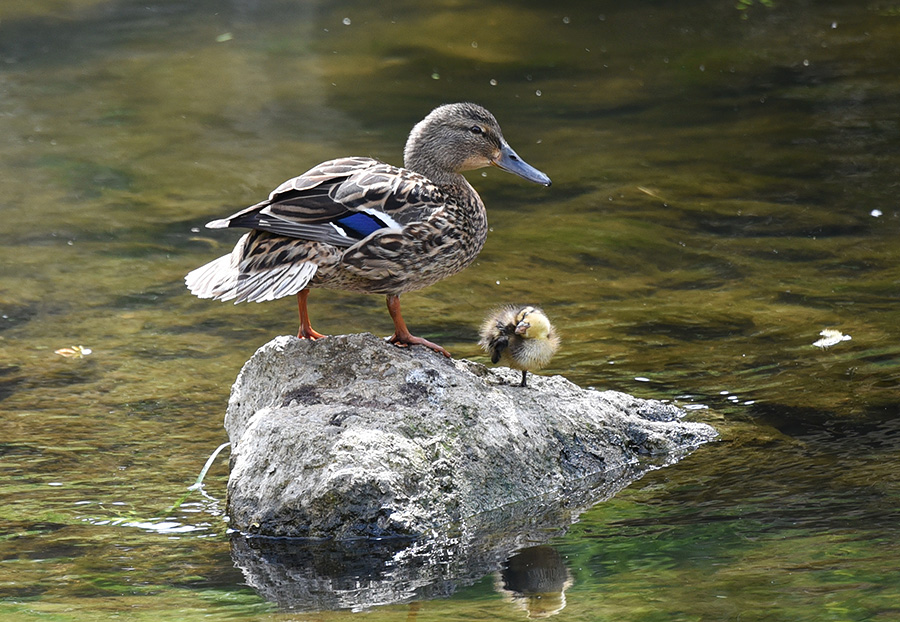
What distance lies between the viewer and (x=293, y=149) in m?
11.2

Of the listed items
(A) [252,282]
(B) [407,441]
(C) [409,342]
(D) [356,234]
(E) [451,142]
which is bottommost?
(B) [407,441]

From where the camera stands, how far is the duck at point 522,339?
5.37 meters

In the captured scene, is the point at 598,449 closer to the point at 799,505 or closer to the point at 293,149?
the point at 799,505

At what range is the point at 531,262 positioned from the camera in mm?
8562

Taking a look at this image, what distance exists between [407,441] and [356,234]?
0.94m

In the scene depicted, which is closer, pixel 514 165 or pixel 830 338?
pixel 514 165

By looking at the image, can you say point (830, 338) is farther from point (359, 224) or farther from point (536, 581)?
point (536, 581)

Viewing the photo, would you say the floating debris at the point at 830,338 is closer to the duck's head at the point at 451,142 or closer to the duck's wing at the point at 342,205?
the duck's head at the point at 451,142

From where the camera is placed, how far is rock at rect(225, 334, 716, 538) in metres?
4.65

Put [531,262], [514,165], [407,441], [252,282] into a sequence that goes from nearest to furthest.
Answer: [407,441] < [252,282] < [514,165] < [531,262]

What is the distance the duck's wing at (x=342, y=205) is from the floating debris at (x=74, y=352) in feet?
8.43

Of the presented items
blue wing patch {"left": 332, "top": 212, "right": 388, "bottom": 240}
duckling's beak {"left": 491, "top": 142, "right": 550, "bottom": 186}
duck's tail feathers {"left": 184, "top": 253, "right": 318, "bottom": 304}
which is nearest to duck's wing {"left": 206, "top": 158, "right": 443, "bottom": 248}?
blue wing patch {"left": 332, "top": 212, "right": 388, "bottom": 240}

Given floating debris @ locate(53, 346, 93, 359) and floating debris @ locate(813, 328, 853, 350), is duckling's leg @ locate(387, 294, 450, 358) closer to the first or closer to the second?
floating debris @ locate(813, 328, 853, 350)

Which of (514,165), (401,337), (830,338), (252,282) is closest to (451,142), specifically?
(514,165)
